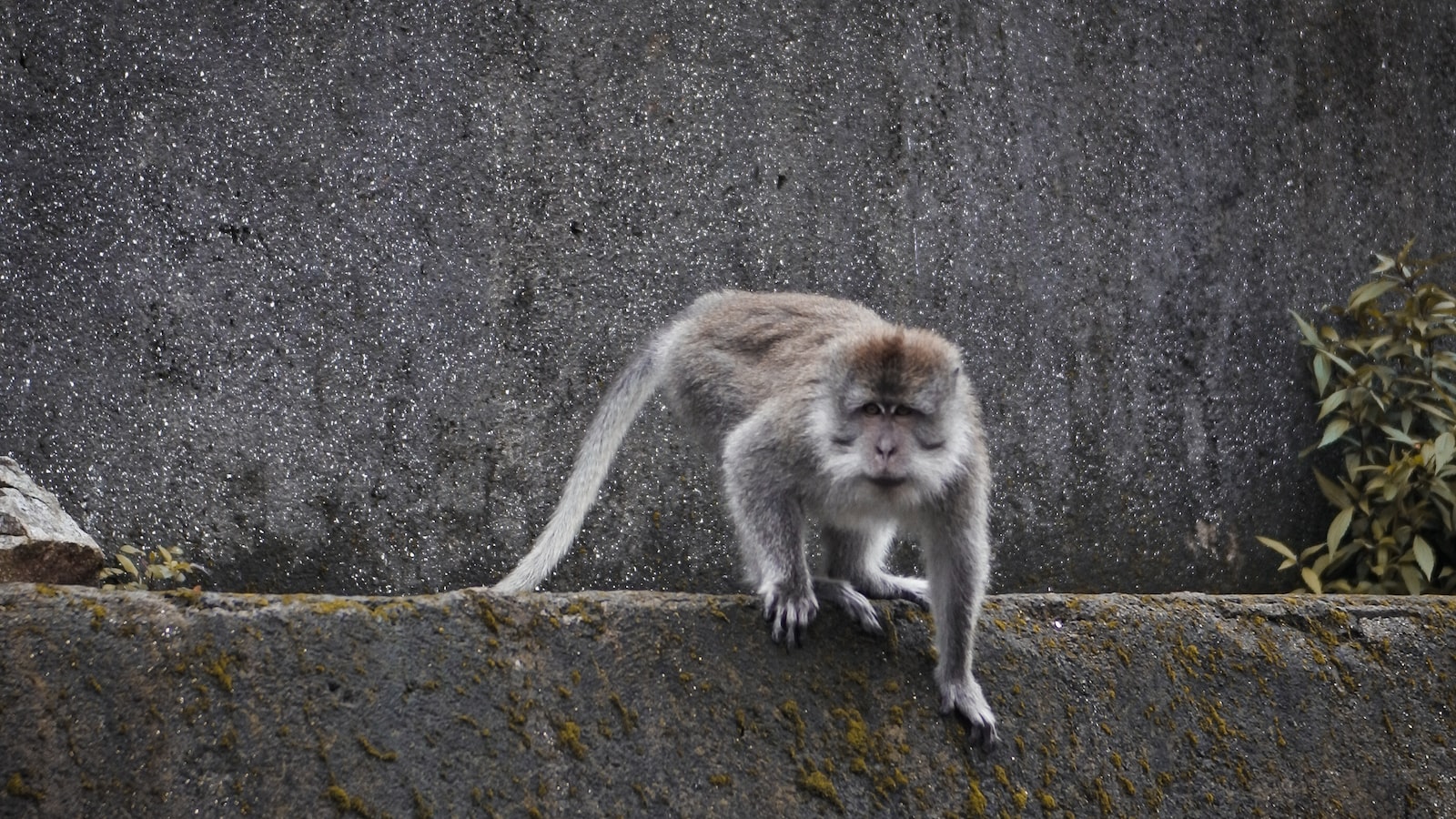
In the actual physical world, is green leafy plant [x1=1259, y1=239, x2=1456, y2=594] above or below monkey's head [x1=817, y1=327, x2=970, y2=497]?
below

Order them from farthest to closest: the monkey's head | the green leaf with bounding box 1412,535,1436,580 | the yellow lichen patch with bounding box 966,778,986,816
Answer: the green leaf with bounding box 1412,535,1436,580, the monkey's head, the yellow lichen patch with bounding box 966,778,986,816

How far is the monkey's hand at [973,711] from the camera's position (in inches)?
128

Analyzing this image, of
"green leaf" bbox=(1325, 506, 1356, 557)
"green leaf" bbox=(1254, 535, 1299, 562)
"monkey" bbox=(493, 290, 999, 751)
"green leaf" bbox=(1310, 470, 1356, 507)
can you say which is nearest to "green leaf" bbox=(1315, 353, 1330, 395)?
"green leaf" bbox=(1310, 470, 1356, 507)

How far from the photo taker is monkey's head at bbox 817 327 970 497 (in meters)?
3.58

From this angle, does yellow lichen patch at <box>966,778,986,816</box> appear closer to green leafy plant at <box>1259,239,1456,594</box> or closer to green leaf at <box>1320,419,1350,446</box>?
green leafy plant at <box>1259,239,1456,594</box>

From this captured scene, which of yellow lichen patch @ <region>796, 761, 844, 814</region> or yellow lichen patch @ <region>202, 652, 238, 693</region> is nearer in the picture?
yellow lichen patch @ <region>202, 652, 238, 693</region>

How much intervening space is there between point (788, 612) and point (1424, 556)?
374 cm

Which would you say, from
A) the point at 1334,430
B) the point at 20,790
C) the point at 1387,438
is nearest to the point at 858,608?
the point at 20,790

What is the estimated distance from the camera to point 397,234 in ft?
15.8

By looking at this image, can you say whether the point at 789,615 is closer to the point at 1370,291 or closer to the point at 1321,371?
the point at 1321,371

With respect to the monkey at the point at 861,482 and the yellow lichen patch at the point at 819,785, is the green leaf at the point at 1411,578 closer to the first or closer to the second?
the monkey at the point at 861,482

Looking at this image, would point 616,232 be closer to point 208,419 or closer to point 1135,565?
point 208,419

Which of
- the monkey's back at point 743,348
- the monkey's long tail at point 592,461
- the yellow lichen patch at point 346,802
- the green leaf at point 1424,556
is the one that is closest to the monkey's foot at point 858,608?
the monkey's back at point 743,348

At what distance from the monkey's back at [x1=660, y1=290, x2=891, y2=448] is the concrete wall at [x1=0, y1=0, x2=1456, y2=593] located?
67 cm
